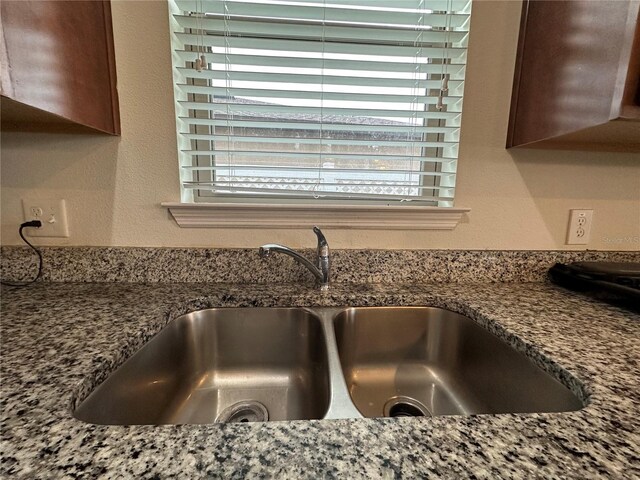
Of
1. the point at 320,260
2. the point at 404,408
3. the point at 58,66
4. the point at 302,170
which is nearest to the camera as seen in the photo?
the point at 58,66

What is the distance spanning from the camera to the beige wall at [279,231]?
2.77 feet

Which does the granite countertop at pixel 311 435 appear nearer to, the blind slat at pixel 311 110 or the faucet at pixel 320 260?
the faucet at pixel 320 260

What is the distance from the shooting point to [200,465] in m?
0.31

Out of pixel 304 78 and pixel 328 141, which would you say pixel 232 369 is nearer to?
pixel 328 141

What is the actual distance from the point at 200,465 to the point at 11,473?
19 centimetres

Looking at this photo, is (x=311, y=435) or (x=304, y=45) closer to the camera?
(x=311, y=435)

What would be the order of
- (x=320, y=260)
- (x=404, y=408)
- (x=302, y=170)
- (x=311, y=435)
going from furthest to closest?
(x=302, y=170)
(x=320, y=260)
(x=404, y=408)
(x=311, y=435)

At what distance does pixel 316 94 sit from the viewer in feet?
3.00

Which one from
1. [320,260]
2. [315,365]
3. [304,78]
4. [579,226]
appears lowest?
[315,365]

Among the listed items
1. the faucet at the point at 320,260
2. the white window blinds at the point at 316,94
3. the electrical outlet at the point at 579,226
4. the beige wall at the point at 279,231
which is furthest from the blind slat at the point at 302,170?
the electrical outlet at the point at 579,226

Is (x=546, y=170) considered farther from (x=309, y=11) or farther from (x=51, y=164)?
(x=51, y=164)

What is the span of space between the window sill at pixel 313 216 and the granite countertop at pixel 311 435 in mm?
386

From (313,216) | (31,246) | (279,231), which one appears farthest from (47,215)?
(313,216)

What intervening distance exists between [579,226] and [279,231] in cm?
101
